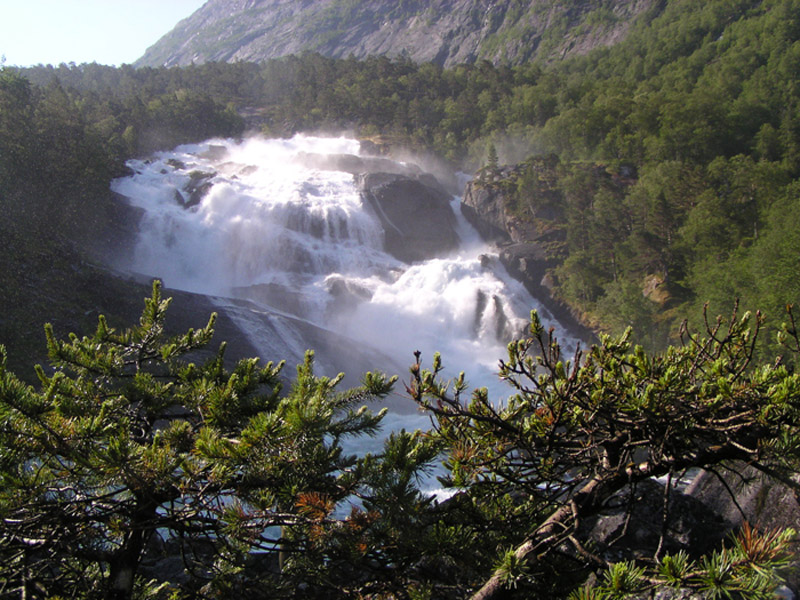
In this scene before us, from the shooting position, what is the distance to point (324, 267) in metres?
39.4

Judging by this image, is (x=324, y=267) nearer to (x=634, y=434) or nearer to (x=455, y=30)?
(x=634, y=434)

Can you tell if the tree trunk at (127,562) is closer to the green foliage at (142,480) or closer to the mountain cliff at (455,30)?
the green foliage at (142,480)

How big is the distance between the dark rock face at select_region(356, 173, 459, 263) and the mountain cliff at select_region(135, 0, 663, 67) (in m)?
79.8

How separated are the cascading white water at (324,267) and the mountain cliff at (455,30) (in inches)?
3201

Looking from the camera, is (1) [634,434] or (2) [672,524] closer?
(1) [634,434]

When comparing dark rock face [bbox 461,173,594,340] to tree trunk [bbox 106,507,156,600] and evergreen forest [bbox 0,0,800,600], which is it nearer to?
evergreen forest [bbox 0,0,800,600]

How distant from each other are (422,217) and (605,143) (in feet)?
82.0

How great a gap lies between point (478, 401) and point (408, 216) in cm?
4404

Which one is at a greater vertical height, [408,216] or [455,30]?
[455,30]

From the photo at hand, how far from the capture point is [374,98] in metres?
83.5

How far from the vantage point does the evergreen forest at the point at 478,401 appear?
2.50 m

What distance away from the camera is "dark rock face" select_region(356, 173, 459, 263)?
44938 mm

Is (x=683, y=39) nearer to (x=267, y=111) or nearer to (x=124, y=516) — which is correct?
(x=267, y=111)

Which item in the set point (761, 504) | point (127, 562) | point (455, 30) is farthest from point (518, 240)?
point (455, 30)
